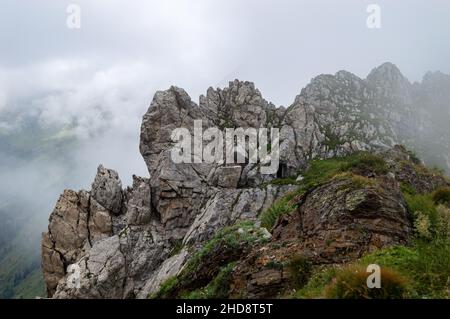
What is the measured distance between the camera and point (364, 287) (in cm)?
966

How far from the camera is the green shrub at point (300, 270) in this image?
13.1m

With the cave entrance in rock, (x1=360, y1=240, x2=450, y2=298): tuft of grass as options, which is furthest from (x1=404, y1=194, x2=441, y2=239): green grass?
the cave entrance in rock

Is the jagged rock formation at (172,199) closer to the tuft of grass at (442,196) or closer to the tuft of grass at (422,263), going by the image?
the tuft of grass at (442,196)

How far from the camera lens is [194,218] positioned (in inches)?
2510

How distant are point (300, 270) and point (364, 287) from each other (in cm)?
378

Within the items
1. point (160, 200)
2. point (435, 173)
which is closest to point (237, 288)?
point (435, 173)

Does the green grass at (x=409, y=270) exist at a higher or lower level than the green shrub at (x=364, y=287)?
lower

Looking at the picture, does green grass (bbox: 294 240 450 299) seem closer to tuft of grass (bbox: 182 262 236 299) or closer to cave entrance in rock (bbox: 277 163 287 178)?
tuft of grass (bbox: 182 262 236 299)

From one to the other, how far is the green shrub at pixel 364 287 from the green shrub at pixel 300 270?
290cm

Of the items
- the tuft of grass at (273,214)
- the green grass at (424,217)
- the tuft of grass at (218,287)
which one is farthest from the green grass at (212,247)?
the green grass at (424,217)

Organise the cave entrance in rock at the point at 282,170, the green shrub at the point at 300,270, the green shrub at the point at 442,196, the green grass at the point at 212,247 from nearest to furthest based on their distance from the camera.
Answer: the green shrub at the point at 300,270
the green grass at the point at 212,247
the green shrub at the point at 442,196
the cave entrance in rock at the point at 282,170

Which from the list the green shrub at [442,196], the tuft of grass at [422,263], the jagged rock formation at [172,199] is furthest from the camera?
the jagged rock formation at [172,199]

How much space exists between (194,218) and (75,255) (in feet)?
67.2

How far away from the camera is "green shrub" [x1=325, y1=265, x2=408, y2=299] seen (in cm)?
961
